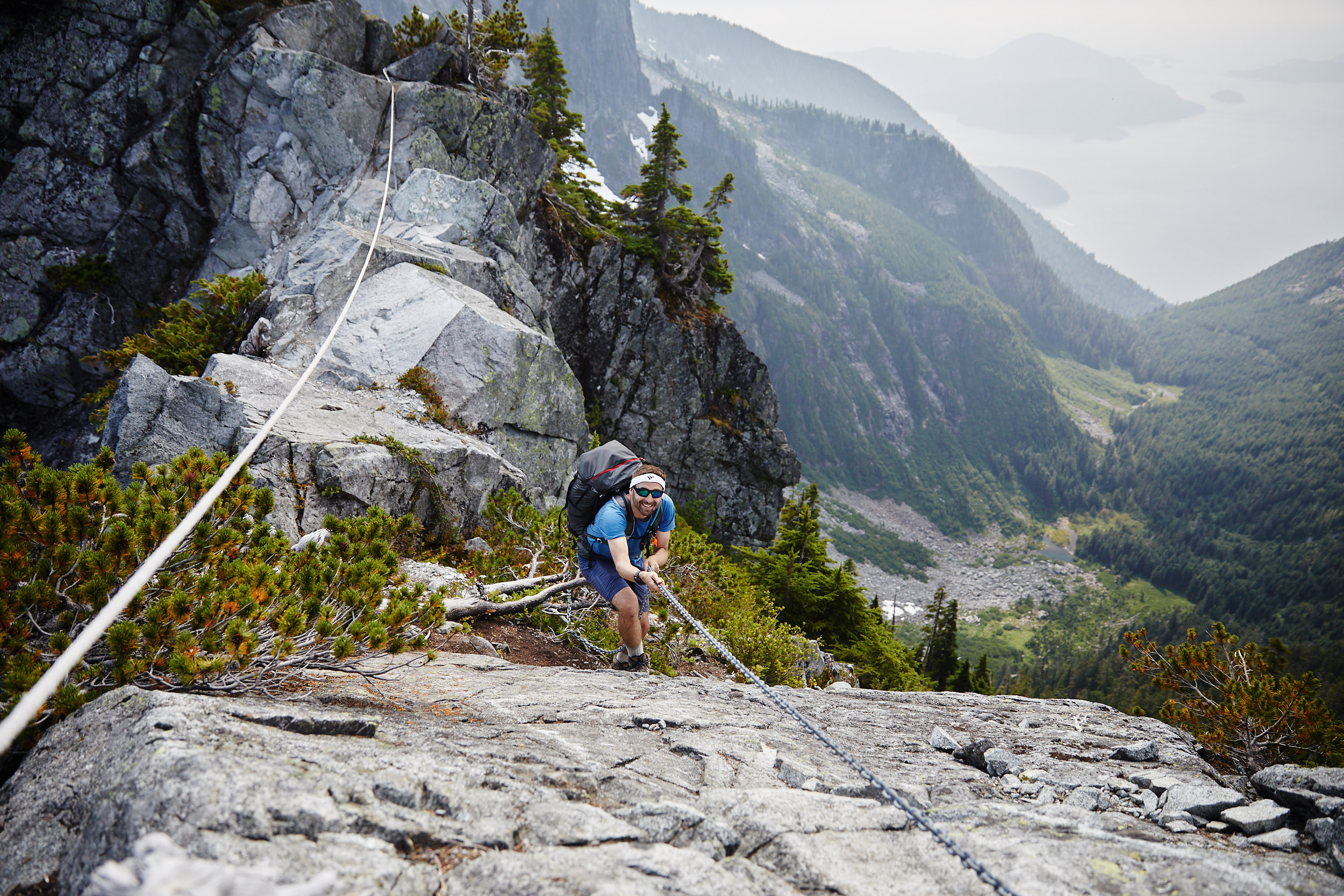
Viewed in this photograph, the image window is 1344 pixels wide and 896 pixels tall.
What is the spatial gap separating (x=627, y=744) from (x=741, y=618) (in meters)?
7.41

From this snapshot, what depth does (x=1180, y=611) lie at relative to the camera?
163 meters

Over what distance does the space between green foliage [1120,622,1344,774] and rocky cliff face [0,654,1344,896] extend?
1605mm

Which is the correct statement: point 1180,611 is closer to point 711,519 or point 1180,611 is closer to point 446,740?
point 711,519

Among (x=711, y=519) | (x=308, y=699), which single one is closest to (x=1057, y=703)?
(x=308, y=699)

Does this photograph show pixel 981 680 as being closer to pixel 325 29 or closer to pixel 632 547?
pixel 632 547

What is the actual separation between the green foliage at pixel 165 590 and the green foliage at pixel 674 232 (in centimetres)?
3051

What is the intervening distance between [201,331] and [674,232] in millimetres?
26007

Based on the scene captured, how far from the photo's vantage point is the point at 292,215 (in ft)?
62.5

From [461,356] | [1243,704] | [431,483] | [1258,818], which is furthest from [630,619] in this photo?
[461,356]

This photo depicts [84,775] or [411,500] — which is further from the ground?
[84,775]

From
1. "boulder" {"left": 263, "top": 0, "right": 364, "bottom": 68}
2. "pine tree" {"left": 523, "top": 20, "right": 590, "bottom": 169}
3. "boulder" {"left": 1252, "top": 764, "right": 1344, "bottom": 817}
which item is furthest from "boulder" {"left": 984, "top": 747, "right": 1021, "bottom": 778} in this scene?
"pine tree" {"left": 523, "top": 20, "right": 590, "bottom": 169}

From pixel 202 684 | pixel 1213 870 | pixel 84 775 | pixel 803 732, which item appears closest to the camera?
pixel 84 775

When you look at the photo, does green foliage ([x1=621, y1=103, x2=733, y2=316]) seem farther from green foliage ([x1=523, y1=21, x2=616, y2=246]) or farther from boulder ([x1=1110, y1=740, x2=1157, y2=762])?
boulder ([x1=1110, y1=740, x2=1157, y2=762])

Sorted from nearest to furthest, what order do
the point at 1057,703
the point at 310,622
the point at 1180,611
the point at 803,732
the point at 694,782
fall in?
1. the point at 694,782
2. the point at 310,622
3. the point at 803,732
4. the point at 1057,703
5. the point at 1180,611
